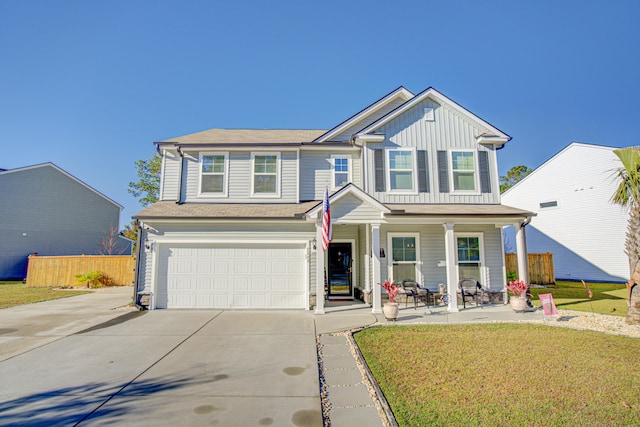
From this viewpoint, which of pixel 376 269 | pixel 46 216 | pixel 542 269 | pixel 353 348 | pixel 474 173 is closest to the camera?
pixel 353 348

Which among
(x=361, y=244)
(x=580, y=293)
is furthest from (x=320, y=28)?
(x=580, y=293)

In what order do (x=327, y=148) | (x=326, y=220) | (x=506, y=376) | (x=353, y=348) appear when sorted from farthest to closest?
(x=327, y=148) < (x=326, y=220) < (x=353, y=348) < (x=506, y=376)

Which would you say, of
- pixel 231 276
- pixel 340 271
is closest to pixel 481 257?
pixel 340 271

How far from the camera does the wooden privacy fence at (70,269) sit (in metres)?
17.7

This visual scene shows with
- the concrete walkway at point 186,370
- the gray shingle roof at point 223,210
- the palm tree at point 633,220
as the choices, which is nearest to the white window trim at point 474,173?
the palm tree at point 633,220

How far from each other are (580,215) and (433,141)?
13.0 meters

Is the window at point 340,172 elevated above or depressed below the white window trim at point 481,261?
above

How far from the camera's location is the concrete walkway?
371 cm

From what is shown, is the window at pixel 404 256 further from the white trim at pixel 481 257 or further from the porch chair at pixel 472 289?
the porch chair at pixel 472 289

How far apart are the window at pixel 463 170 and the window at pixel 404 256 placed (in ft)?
8.33

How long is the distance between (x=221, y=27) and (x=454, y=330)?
12460 millimetres

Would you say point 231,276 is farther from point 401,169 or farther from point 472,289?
point 472,289

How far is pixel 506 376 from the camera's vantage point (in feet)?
15.4

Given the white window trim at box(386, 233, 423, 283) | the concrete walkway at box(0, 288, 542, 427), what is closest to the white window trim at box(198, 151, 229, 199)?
the concrete walkway at box(0, 288, 542, 427)
